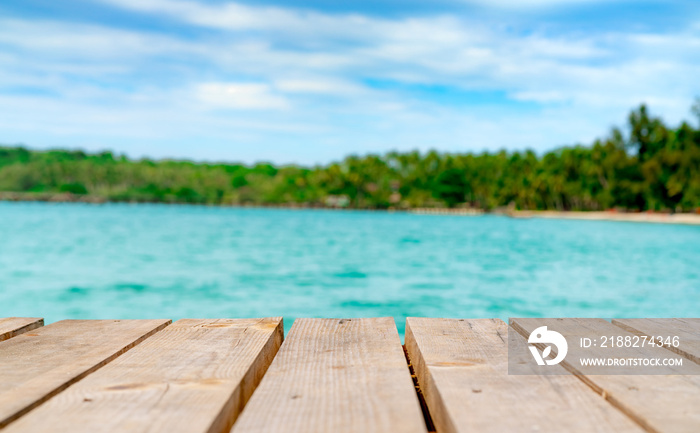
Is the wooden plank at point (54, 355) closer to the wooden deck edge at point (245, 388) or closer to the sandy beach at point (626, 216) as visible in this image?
the wooden deck edge at point (245, 388)

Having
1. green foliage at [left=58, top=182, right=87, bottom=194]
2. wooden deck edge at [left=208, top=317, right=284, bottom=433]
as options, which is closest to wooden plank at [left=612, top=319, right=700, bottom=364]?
wooden deck edge at [left=208, top=317, right=284, bottom=433]

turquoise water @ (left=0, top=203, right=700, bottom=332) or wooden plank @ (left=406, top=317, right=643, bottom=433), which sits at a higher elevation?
wooden plank @ (left=406, top=317, right=643, bottom=433)

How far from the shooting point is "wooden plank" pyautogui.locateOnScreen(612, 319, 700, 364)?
4.29ft

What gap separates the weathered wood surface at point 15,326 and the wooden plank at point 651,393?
1337 millimetres

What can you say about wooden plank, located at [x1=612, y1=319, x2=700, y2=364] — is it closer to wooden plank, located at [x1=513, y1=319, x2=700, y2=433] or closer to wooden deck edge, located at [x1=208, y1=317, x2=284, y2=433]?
wooden plank, located at [x1=513, y1=319, x2=700, y2=433]

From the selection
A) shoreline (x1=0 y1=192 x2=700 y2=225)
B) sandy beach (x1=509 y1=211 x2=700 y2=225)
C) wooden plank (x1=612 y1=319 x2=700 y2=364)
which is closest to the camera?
wooden plank (x1=612 y1=319 x2=700 y2=364)

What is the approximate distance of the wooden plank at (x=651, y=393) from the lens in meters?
0.85

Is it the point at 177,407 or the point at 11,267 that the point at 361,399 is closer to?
the point at 177,407

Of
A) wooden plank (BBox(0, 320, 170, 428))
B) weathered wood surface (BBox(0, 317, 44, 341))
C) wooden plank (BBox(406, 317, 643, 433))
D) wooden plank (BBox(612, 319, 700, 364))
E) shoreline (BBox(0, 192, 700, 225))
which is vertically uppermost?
wooden plank (BBox(406, 317, 643, 433))

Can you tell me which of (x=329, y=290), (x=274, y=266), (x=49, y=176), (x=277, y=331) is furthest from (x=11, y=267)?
(x=49, y=176)

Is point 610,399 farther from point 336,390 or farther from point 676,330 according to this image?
point 676,330

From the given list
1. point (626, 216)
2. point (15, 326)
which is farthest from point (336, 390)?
point (626, 216)

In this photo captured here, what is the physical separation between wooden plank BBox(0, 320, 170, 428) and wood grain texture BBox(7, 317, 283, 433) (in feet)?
0.09

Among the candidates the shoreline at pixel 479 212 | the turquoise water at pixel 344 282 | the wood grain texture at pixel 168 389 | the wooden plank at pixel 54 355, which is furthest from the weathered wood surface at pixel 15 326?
the shoreline at pixel 479 212
